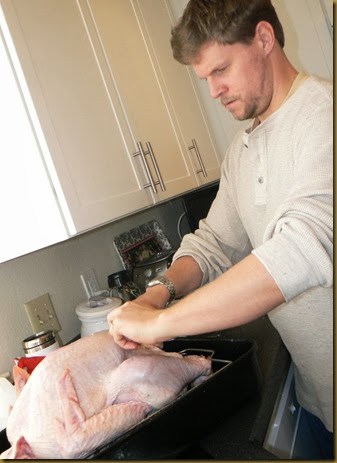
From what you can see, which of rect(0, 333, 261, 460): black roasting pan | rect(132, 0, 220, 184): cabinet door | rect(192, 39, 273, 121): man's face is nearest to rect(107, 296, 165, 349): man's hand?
rect(0, 333, 261, 460): black roasting pan

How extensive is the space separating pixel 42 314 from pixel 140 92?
81 cm

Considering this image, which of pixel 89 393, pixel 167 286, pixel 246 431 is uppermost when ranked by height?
pixel 167 286

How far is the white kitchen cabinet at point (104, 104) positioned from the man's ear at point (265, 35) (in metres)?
0.50

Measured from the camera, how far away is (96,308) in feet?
4.02

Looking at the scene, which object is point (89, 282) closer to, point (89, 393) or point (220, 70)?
point (89, 393)

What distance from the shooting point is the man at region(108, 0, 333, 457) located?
2.02 ft

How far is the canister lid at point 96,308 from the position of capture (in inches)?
47.4

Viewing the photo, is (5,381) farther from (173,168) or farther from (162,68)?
(162,68)

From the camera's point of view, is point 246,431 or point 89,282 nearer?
point 246,431

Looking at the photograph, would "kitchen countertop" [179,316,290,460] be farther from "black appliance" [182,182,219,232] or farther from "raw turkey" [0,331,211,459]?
"black appliance" [182,182,219,232]

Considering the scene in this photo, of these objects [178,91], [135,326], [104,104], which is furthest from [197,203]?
[135,326]

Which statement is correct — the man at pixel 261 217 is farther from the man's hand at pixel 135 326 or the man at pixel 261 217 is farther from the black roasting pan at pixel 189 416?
the black roasting pan at pixel 189 416

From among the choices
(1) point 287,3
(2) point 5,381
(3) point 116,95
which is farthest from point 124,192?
(1) point 287,3

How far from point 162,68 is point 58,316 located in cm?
103
